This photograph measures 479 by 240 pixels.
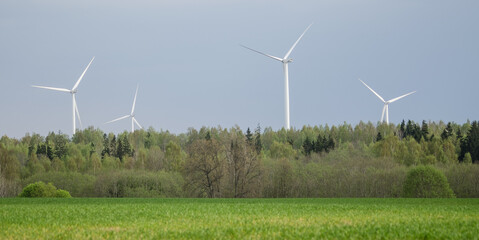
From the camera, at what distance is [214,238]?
22344 mm

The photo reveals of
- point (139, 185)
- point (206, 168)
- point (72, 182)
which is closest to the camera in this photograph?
point (206, 168)

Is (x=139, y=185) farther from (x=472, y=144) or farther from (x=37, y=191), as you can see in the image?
(x=472, y=144)

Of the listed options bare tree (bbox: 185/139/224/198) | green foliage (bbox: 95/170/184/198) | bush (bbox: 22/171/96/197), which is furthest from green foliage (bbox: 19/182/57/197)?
bush (bbox: 22/171/96/197)

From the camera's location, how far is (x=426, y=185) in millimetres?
86000

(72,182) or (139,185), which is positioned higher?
(72,182)

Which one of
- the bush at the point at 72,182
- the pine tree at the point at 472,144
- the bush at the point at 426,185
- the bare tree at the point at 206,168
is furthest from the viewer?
the pine tree at the point at 472,144

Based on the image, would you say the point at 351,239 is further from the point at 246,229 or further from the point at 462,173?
the point at 462,173

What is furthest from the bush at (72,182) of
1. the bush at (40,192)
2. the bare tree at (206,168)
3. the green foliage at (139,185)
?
the bush at (40,192)

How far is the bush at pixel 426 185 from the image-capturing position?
280 feet

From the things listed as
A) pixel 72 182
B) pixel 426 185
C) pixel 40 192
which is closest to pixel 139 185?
pixel 72 182

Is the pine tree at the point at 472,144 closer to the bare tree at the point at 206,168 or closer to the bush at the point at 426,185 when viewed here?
the bush at the point at 426,185

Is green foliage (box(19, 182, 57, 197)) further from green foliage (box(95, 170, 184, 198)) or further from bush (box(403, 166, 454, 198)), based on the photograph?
bush (box(403, 166, 454, 198))

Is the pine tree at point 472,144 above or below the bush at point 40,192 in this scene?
above

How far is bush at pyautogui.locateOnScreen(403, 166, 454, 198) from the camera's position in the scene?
280 feet
